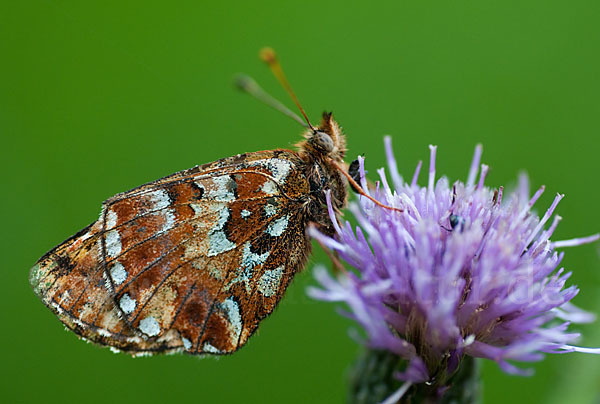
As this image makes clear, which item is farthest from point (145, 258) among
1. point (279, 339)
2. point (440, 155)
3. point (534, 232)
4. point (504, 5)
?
point (504, 5)

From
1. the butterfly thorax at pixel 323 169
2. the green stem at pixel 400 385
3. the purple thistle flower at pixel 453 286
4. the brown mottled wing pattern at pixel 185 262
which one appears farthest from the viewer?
the butterfly thorax at pixel 323 169

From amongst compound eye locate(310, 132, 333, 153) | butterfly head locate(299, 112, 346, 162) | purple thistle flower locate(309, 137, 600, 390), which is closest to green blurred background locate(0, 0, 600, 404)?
butterfly head locate(299, 112, 346, 162)

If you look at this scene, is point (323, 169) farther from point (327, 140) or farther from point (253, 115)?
point (253, 115)

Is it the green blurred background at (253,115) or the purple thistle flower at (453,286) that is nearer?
the purple thistle flower at (453,286)

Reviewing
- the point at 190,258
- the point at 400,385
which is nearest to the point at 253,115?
the point at 190,258

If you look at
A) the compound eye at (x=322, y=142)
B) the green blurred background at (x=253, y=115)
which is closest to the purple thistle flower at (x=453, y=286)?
the compound eye at (x=322, y=142)

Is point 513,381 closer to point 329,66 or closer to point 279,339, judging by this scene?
point 279,339

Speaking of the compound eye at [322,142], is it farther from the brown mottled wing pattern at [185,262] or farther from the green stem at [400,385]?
the green stem at [400,385]
